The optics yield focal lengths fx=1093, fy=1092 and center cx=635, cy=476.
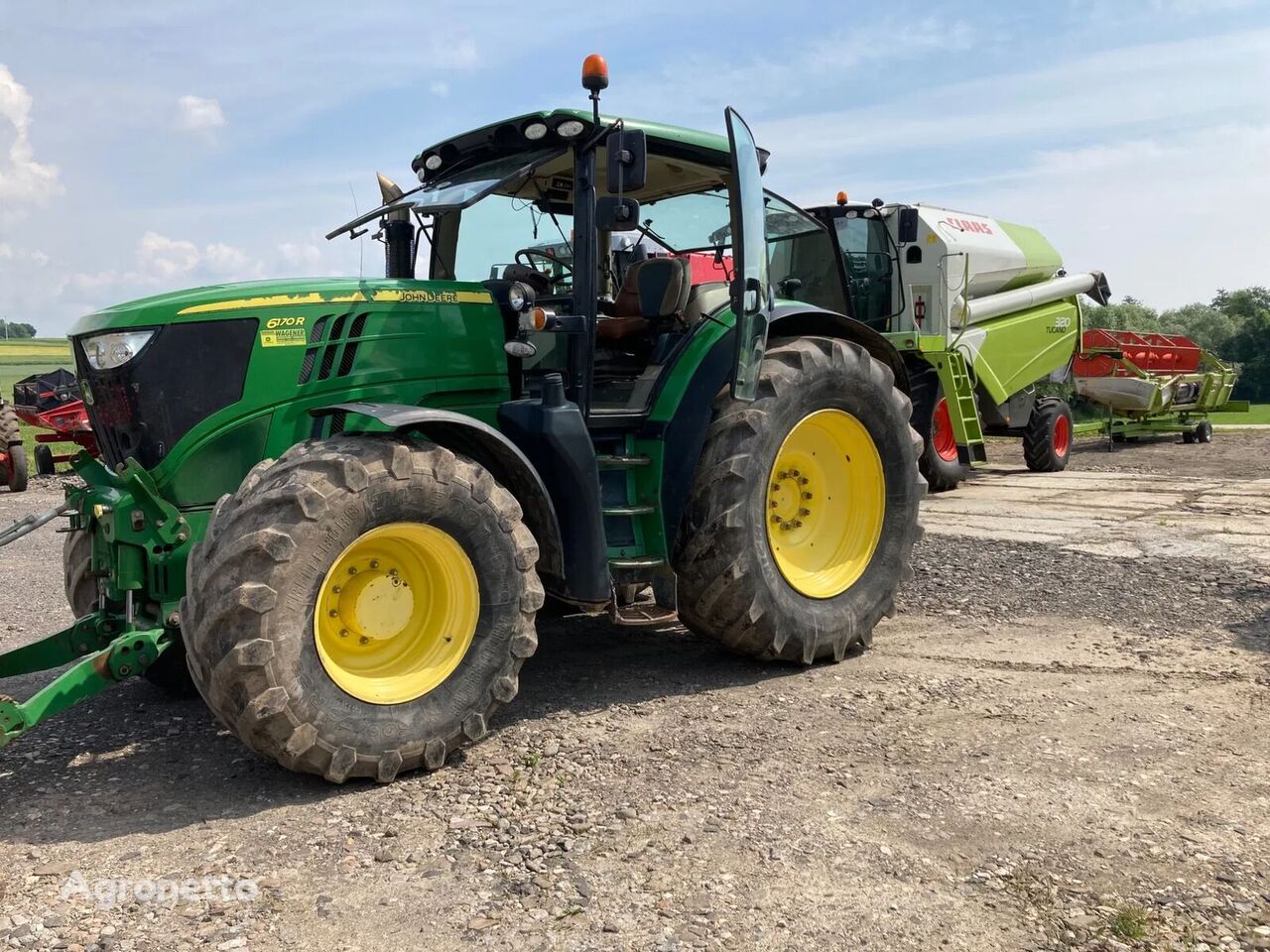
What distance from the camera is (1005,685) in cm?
473

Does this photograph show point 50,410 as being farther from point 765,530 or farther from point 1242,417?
point 1242,417

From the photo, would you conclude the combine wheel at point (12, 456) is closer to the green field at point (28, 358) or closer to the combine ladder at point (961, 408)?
the combine ladder at point (961, 408)

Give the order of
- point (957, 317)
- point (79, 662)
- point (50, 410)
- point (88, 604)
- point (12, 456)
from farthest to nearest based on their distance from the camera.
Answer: point (50, 410)
point (12, 456)
point (957, 317)
point (88, 604)
point (79, 662)

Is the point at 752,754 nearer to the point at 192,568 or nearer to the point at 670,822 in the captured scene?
the point at 670,822

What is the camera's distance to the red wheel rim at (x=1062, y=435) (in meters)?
13.8

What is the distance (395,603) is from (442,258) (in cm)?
200

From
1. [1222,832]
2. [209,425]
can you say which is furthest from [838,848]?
[209,425]

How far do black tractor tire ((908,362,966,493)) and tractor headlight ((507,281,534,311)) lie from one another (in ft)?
26.6

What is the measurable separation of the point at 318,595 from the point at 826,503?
277 centimetres

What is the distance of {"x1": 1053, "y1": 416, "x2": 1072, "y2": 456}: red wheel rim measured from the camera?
1384cm

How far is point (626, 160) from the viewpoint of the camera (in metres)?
4.20

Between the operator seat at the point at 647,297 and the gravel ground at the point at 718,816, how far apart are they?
5.20 feet

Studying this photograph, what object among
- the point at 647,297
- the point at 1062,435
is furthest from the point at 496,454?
the point at 1062,435

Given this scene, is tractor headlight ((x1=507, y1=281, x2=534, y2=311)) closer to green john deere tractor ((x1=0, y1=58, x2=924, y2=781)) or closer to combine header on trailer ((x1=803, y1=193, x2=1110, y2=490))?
green john deere tractor ((x1=0, y1=58, x2=924, y2=781))
